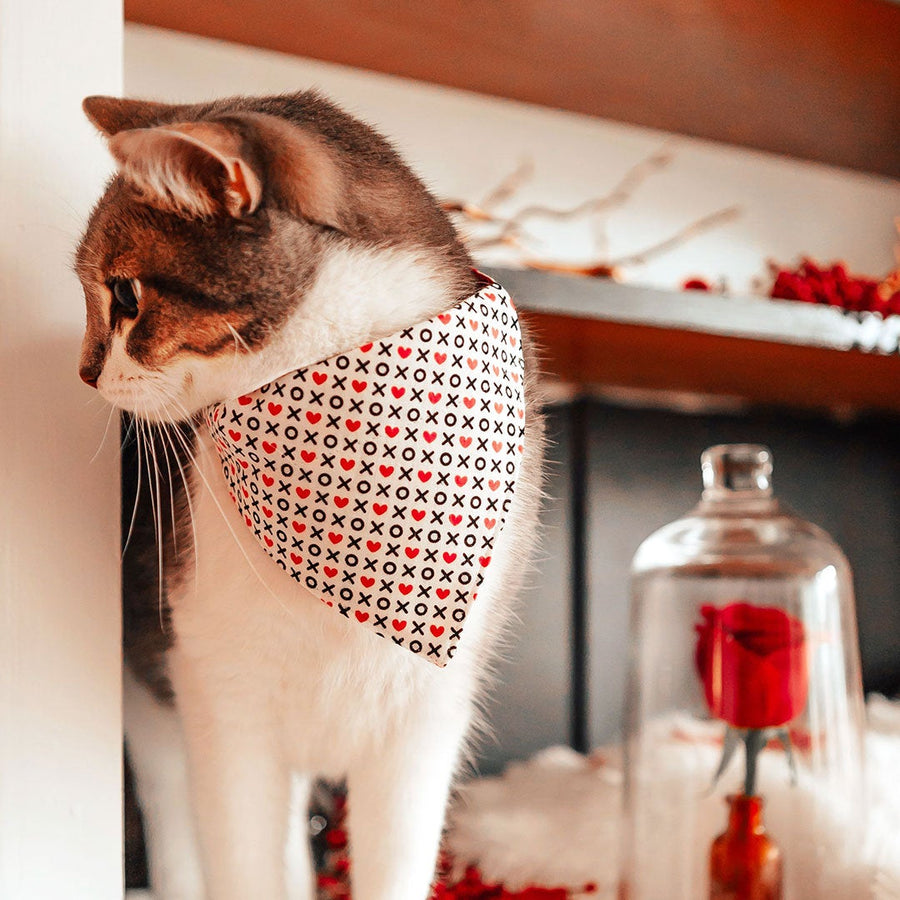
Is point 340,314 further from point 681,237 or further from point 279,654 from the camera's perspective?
point 681,237

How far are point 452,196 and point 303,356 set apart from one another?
2.77 feet

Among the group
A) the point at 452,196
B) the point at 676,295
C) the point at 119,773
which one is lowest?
the point at 119,773

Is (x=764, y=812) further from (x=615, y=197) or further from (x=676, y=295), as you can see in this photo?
(x=615, y=197)

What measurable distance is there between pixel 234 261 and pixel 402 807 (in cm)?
42

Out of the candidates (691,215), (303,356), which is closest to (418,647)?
(303,356)

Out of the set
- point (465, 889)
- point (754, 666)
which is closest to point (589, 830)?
point (465, 889)

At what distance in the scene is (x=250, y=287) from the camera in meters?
0.55

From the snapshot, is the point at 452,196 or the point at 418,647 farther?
the point at 452,196

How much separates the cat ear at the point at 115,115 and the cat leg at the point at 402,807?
0.46 metres

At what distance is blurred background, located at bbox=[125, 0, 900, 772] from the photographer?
115 centimetres

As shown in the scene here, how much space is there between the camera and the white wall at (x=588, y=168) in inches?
47.3

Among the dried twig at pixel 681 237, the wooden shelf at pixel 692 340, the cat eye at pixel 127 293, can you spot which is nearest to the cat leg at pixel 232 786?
the cat eye at pixel 127 293

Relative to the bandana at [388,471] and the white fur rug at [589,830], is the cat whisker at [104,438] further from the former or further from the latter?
the white fur rug at [589,830]

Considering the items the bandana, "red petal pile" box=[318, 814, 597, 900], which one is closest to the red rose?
"red petal pile" box=[318, 814, 597, 900]
